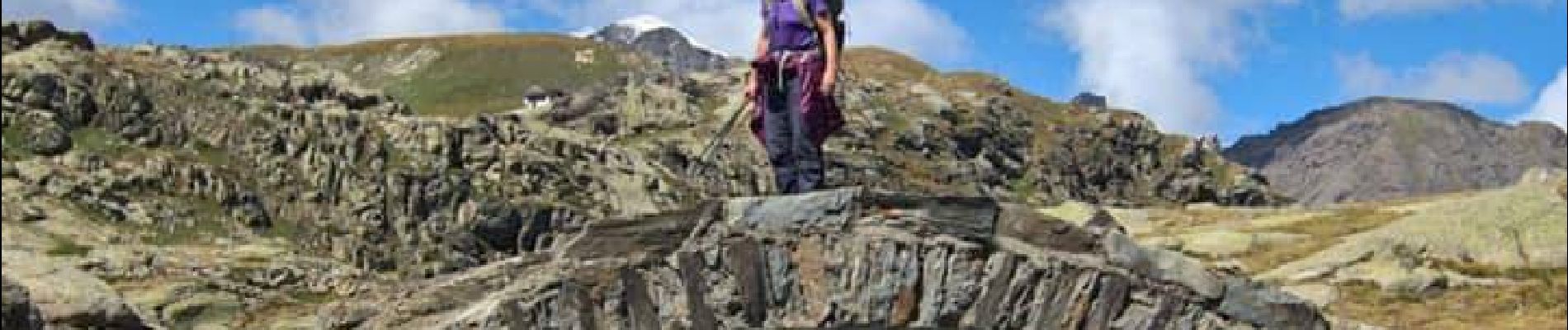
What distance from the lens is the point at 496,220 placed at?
5020 inches

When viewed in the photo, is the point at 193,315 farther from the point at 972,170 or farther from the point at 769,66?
the point at 972,170

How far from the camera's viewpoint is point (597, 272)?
12.6 meters

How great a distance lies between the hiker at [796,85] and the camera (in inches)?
534

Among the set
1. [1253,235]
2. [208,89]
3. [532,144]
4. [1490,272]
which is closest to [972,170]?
[532,144]

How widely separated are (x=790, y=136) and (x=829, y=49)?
29.3 inches

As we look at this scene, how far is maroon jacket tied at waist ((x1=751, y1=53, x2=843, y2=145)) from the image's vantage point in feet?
44.8

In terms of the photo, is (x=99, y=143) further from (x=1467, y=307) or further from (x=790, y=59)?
(x=790, y=59)

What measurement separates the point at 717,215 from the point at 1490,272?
29.2 m

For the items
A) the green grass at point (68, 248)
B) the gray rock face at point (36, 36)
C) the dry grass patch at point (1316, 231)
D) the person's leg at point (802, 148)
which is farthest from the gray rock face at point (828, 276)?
the gray rock face at point (36, 36)

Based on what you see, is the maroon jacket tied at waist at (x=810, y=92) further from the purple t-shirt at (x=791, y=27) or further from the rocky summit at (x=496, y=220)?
the rocky summit at (x=496, y=220)

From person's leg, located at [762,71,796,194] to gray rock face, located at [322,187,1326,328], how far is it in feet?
3.21

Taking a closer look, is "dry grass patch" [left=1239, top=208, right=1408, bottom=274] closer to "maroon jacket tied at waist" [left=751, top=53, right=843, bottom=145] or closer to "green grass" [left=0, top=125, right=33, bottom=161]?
"maroon jacket tied at waist" [left=751, top=53, right=843, bottom=145]

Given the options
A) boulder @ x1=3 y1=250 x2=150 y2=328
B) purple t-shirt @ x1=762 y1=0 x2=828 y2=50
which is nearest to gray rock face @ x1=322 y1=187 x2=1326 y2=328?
purple t-shirt @ x1=762 y1=0 x2=828 y2=50

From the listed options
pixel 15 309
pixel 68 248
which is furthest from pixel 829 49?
pixel 68 248
